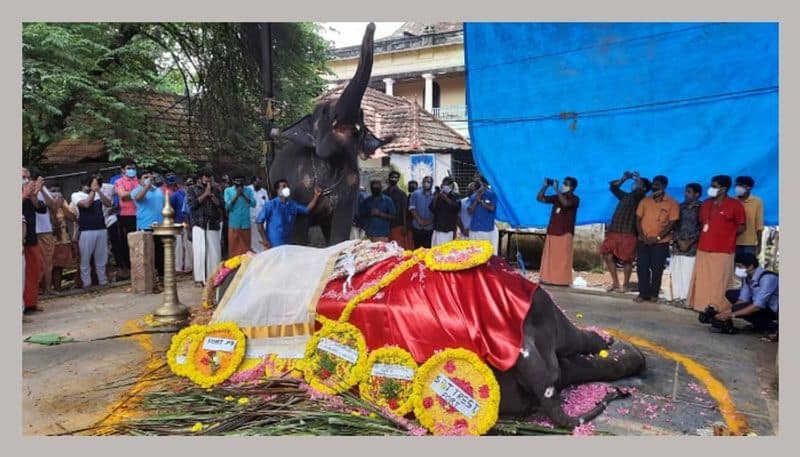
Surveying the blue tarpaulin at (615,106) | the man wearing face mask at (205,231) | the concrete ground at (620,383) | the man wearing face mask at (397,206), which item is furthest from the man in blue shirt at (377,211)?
the concrete ground at (620,383)

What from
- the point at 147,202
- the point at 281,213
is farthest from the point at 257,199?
the point at 281,213

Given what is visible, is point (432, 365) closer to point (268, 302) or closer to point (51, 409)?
point (268, 302)

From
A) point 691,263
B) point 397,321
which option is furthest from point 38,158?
point 691,263

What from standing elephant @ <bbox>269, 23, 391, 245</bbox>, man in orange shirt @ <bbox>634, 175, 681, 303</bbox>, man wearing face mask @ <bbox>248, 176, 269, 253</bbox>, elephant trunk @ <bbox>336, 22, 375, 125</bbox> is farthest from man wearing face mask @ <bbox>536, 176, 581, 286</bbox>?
man wearing face mask @ <bbox>248, 176, 269, 253</bbox>

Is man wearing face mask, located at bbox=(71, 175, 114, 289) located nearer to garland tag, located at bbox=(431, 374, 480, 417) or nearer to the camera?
garland tag, located at bbox=(431, 374, 480, 417)

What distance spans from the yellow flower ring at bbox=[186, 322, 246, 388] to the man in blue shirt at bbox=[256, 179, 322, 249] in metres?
2.30

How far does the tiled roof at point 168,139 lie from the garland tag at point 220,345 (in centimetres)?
669

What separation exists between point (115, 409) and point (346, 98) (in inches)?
144

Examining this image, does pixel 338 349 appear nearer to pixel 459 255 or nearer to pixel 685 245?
pixel 459 255

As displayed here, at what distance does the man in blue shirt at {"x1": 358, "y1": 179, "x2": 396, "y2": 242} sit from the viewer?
28.4 ft

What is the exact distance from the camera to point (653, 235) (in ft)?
23.5

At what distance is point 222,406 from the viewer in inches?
141

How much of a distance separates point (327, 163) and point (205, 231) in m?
2.82

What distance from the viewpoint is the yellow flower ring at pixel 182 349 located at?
4.01m
